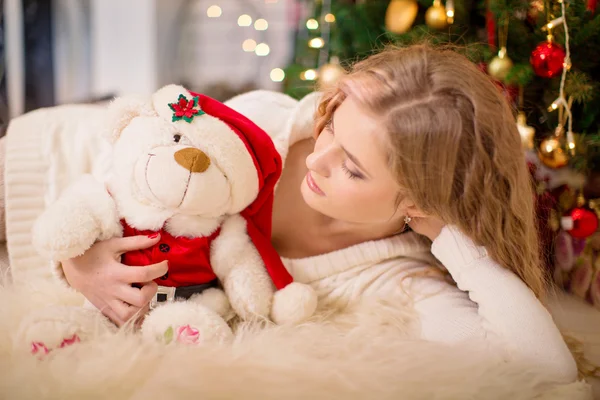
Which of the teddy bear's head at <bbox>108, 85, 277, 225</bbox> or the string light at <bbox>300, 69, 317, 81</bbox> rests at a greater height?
the string light at <bbox>300, 69, 317, 81</bbox>

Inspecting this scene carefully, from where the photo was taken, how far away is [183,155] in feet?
2.63

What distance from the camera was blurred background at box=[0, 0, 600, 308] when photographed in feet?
3.80

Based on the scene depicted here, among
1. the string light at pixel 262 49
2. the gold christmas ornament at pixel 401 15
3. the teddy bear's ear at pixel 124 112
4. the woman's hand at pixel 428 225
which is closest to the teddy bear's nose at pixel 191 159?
the teddy bear's ear at pixel 124 112

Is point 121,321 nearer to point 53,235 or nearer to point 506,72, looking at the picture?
point 53,235

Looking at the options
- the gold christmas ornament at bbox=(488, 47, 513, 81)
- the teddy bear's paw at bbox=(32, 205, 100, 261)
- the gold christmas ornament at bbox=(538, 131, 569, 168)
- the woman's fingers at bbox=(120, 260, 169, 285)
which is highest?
the gold christmas ornament at bbox=(488, 47, 513, 81)

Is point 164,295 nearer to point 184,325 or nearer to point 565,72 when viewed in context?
point 184,325

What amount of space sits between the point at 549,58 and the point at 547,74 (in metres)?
0.03

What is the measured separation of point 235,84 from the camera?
2750mm

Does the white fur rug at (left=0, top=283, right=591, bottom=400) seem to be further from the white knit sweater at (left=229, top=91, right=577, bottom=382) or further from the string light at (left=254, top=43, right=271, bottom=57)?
the string light at (left=254, top=43, right=271, bottom=57)

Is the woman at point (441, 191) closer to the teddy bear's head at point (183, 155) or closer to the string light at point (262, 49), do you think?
the teddy bear's head at point (183, 155)

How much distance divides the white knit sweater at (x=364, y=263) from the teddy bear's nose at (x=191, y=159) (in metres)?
0.31

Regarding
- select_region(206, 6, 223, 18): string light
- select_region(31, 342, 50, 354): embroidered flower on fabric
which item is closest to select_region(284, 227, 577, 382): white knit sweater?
select_region(31, 342, 50, 354): embroidered flower on fabric

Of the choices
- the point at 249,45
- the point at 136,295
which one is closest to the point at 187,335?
the point at 136,295

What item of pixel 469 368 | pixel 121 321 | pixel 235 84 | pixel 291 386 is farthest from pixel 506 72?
pixel 235 84
